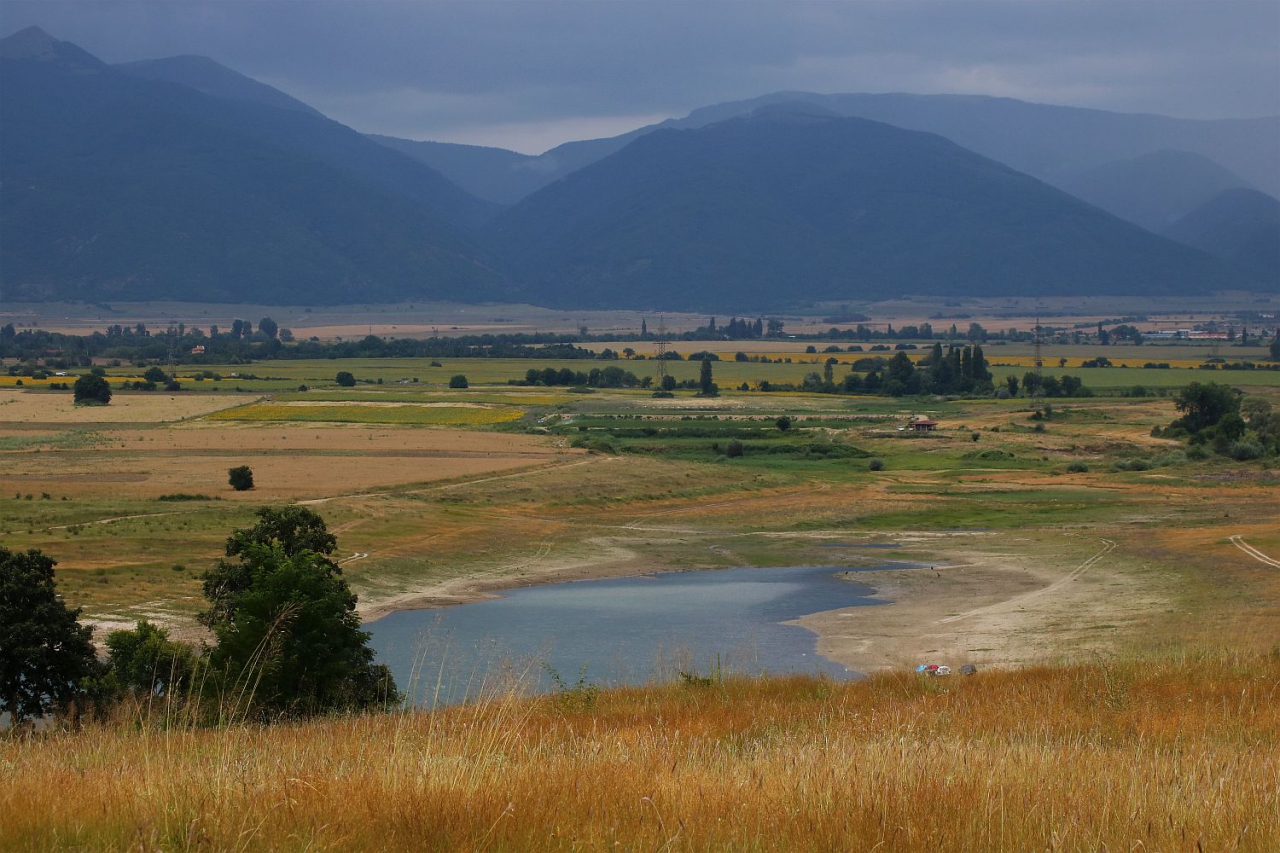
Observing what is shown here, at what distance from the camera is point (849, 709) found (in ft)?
37.0

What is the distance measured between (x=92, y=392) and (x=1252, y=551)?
95.6 metres

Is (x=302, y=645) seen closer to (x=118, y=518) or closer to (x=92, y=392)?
(x=118, y=518)

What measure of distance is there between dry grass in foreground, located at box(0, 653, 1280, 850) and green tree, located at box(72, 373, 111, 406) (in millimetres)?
111023

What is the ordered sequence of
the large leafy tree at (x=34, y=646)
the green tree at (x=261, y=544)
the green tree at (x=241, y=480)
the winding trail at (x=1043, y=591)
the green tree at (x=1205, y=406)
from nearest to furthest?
the large leafy tree at (x=34, y=646) → the green tree at (x=261, y=544) → the winding trail at (x=1043, y=591) → the green tree at (x=241, y=480) → the green tree at (x=1205, y=406)

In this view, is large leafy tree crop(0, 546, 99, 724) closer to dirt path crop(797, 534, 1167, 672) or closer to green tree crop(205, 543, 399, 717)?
green tree crop(205, 543, 399, 717)

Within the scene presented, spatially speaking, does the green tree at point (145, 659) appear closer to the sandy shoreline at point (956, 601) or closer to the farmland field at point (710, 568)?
the farmland field at point (710, 568)

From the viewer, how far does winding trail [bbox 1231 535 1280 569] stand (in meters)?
41.3

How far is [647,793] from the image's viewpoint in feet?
20.7

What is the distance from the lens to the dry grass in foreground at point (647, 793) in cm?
557

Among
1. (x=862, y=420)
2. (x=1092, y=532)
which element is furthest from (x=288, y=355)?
(x=1092, y=532)

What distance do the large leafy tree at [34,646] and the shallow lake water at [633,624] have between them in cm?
576

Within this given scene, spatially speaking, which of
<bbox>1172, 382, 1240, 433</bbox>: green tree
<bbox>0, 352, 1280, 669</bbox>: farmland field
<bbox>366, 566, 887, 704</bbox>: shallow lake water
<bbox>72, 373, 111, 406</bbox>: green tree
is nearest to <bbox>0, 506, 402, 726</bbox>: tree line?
<bbox>366, 566, 887, 704</bbox>: shallow lake water

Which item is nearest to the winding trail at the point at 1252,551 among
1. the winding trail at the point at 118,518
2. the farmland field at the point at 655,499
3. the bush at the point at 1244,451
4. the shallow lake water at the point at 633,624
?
the farmland field at the point at 655,499

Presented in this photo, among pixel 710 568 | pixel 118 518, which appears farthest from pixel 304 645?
pixel 118 518
